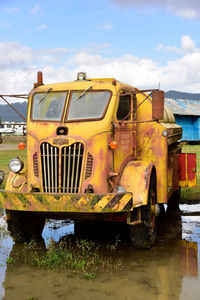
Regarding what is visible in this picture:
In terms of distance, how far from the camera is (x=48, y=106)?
21.6ft

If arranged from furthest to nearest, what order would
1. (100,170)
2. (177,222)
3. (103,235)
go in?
1. (177,222)
2. (103,235)
3. (100,170)

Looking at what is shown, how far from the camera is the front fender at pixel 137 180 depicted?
6039 mm

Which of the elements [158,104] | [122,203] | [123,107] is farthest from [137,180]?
[123,107]

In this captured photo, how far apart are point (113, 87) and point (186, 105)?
3341 centimetres

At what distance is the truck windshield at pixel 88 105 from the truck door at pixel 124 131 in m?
0.28

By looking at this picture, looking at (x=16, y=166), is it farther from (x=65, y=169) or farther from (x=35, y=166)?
(x=65, y=169)

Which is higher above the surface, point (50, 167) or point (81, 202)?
point (50, 167)

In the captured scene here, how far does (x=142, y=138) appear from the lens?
7332mm

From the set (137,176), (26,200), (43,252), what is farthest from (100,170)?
(43,252)

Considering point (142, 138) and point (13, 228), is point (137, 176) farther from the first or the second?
point (13, 228)

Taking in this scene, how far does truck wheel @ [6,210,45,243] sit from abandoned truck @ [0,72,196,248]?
15 mm

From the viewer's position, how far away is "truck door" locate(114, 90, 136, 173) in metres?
6.43

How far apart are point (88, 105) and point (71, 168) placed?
1042 mm

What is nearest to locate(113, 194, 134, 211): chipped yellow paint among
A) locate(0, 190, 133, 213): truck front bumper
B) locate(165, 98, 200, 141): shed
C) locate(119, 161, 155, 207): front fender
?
locate(0, 190, 133, 213): truck front bumper
